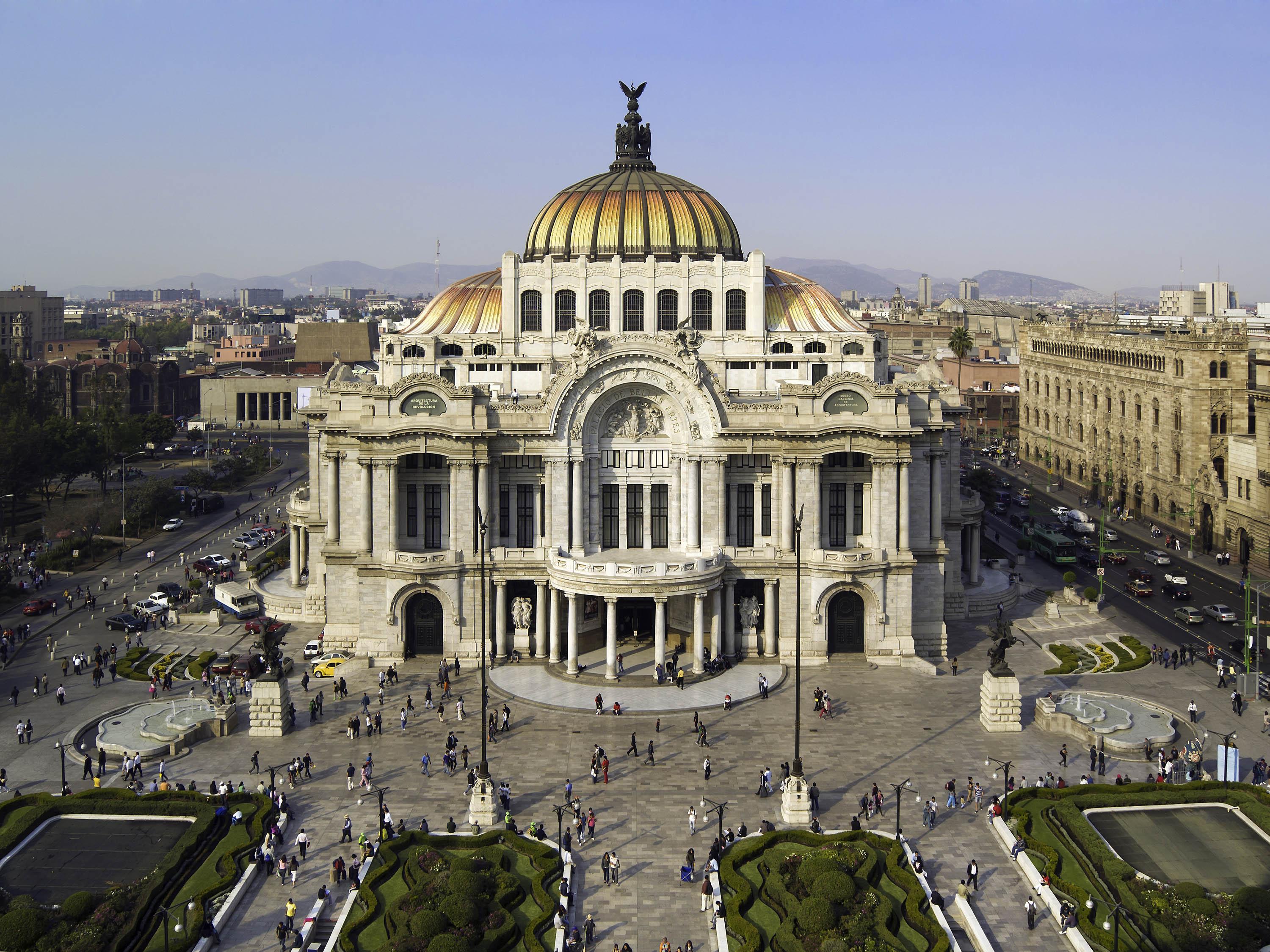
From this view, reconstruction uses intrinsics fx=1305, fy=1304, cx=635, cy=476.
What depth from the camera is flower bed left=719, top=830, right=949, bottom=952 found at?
46.2 meters

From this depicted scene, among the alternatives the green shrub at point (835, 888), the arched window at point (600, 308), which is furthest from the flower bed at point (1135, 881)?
the arched window at point (600, 308)

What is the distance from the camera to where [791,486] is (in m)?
81.6

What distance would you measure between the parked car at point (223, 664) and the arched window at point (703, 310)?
38.8 metres

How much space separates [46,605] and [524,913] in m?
61.7

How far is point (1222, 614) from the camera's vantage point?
302ft

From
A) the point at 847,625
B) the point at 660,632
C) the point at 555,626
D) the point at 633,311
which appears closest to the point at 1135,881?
the point at 847,625

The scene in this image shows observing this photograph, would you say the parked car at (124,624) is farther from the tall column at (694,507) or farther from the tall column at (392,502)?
the tall column at (694,507)

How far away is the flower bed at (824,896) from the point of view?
46.2 meters

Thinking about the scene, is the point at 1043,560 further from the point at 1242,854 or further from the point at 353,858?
the point at 353,858

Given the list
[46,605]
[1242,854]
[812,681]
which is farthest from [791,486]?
[46,605]

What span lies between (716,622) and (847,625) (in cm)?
873

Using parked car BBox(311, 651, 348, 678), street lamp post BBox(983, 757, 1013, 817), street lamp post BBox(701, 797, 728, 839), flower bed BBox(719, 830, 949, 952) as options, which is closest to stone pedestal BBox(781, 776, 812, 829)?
flower bed BBox(719, 830, 949, 952)

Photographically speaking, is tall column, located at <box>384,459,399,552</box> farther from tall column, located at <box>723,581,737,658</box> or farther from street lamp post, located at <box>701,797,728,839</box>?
street lamp post, located at <box>701,797,728,839</box>

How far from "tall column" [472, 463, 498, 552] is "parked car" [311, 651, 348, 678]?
35.9ft
